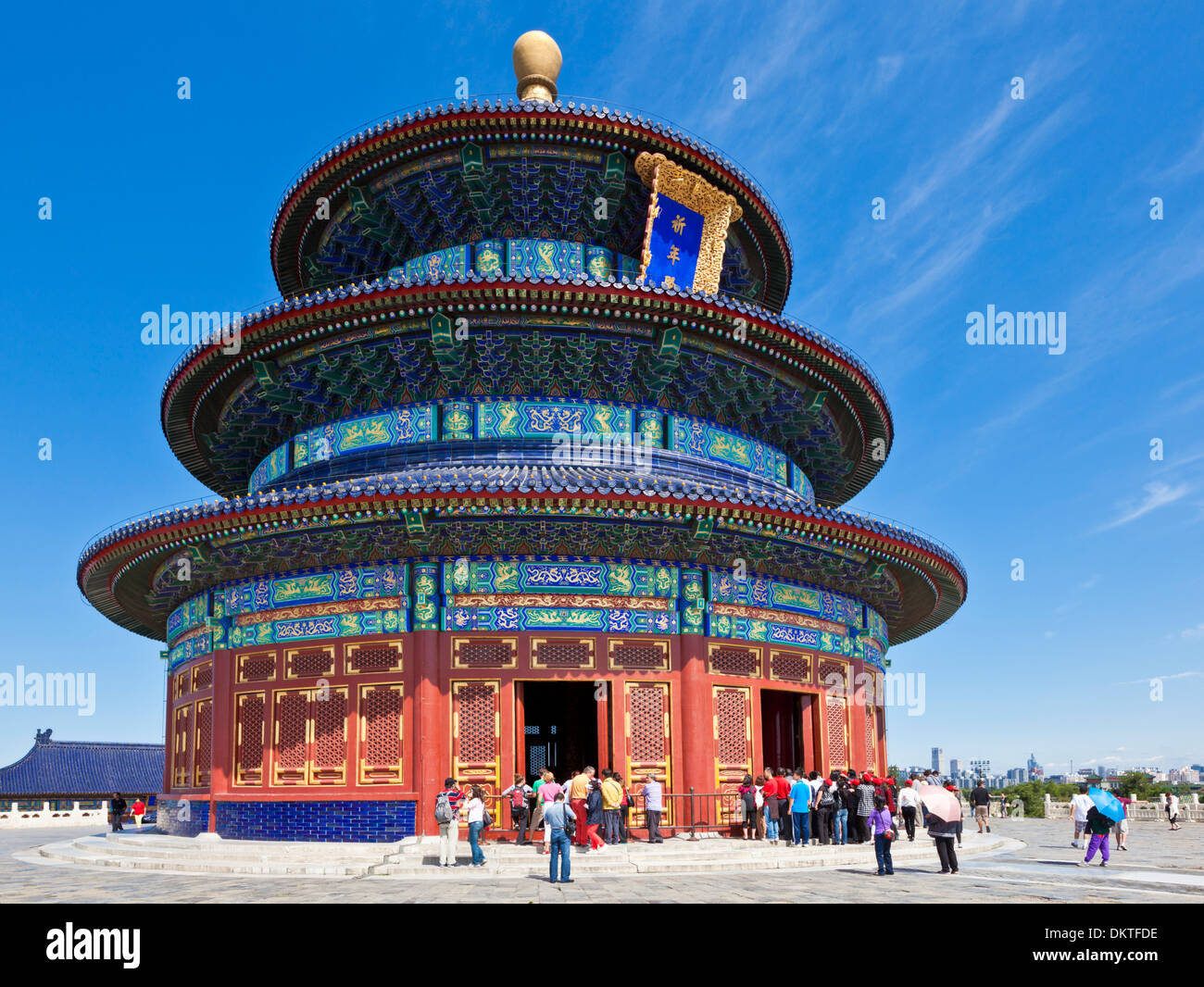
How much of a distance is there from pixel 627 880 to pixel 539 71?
835 inches

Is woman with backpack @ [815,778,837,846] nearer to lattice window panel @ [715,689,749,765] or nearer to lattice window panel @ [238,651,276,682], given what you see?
lattice window panel @ [715,689,749,765]

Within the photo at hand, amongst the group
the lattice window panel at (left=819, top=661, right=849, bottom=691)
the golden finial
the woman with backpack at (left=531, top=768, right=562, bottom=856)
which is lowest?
the woman with backpack at (left=531, top=768, right=562, bottom=856)

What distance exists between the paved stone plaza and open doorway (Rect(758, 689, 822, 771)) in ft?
13.0

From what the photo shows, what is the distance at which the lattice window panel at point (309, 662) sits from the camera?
2019cm

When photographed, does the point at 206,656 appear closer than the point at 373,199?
Yes

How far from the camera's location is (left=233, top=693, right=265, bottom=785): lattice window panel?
67.1 feet

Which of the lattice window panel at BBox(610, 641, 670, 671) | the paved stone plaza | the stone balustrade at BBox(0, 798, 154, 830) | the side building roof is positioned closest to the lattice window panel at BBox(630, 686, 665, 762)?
the lattice window panel at BBox(610, 641, 670, 671)

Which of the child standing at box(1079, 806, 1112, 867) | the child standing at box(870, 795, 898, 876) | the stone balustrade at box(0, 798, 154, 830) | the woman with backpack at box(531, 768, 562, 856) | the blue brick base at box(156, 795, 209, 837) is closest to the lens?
the child standing at box(870, 795, 898, 876)

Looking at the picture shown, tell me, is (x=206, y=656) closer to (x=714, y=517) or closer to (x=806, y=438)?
(x=714, y=517)

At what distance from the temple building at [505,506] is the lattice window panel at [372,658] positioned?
43mm

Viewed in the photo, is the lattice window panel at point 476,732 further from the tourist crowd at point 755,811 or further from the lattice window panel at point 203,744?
the lattice window panel at point 203,744

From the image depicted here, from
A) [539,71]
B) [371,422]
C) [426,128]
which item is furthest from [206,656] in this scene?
[539,71]

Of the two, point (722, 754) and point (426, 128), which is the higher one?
point (426, 128)
